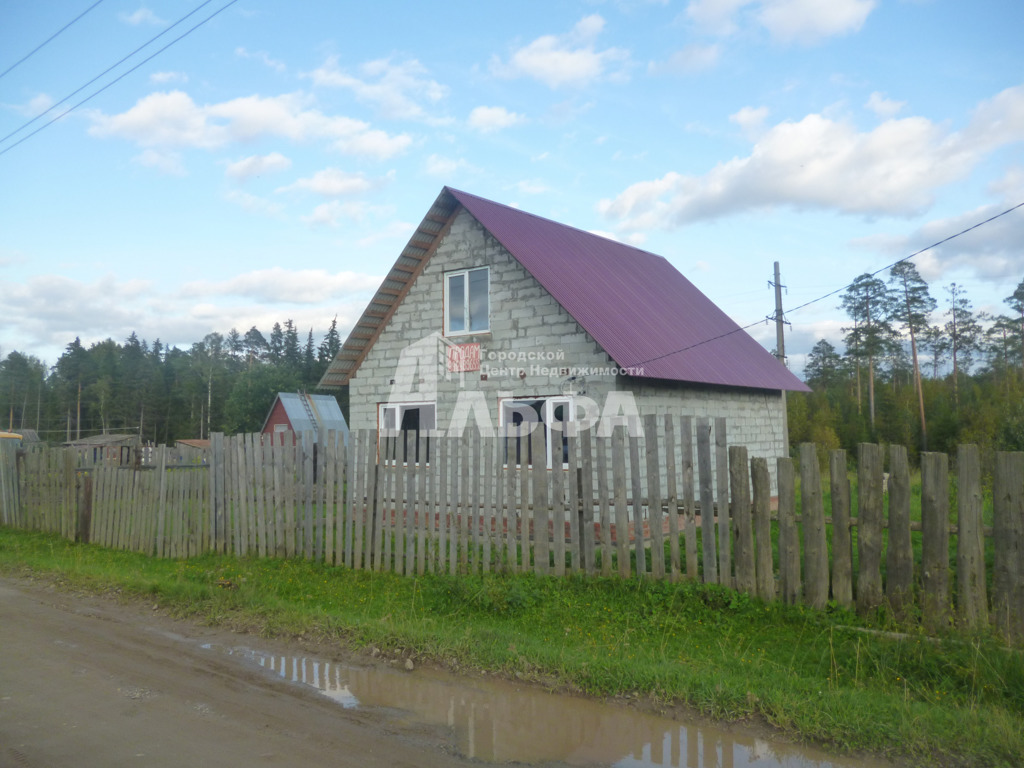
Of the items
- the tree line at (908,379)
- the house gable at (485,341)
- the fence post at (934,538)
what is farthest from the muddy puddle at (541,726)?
the tree line at (908,379)

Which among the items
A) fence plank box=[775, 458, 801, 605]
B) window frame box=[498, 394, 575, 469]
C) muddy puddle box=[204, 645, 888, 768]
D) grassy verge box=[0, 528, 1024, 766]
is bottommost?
muddy puddle box=[204, 645, 888, 768]

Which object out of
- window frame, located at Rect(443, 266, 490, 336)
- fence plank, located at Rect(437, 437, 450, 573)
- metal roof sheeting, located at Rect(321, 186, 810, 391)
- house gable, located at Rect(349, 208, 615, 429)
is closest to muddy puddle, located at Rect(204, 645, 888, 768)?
fence plank, located at Rect(437, 437, 450, 573)

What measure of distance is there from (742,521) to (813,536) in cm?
69

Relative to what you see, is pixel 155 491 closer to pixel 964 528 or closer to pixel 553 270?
pixel 553 270

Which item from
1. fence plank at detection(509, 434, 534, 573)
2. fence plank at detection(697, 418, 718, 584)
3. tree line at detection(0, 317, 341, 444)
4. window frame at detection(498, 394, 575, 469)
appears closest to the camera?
fence plank at detection(697, 418, 718, 584)

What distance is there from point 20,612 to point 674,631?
24.9 ft

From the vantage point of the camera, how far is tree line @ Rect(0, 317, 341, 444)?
81125 millimetres

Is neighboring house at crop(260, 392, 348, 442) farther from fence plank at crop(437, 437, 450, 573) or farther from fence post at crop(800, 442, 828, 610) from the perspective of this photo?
fence post at crop(800, 442, 828, 610)

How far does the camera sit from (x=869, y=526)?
6.84m

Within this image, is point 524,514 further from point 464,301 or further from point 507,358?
point 464,301

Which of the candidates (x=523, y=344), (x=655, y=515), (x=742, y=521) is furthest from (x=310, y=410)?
(x=742, y=521)

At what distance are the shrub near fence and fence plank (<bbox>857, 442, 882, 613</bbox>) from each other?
13 mm

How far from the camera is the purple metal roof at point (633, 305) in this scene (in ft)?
44.2

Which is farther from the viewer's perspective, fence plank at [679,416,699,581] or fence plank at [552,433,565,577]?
fence plank at [552,433,565,577]
